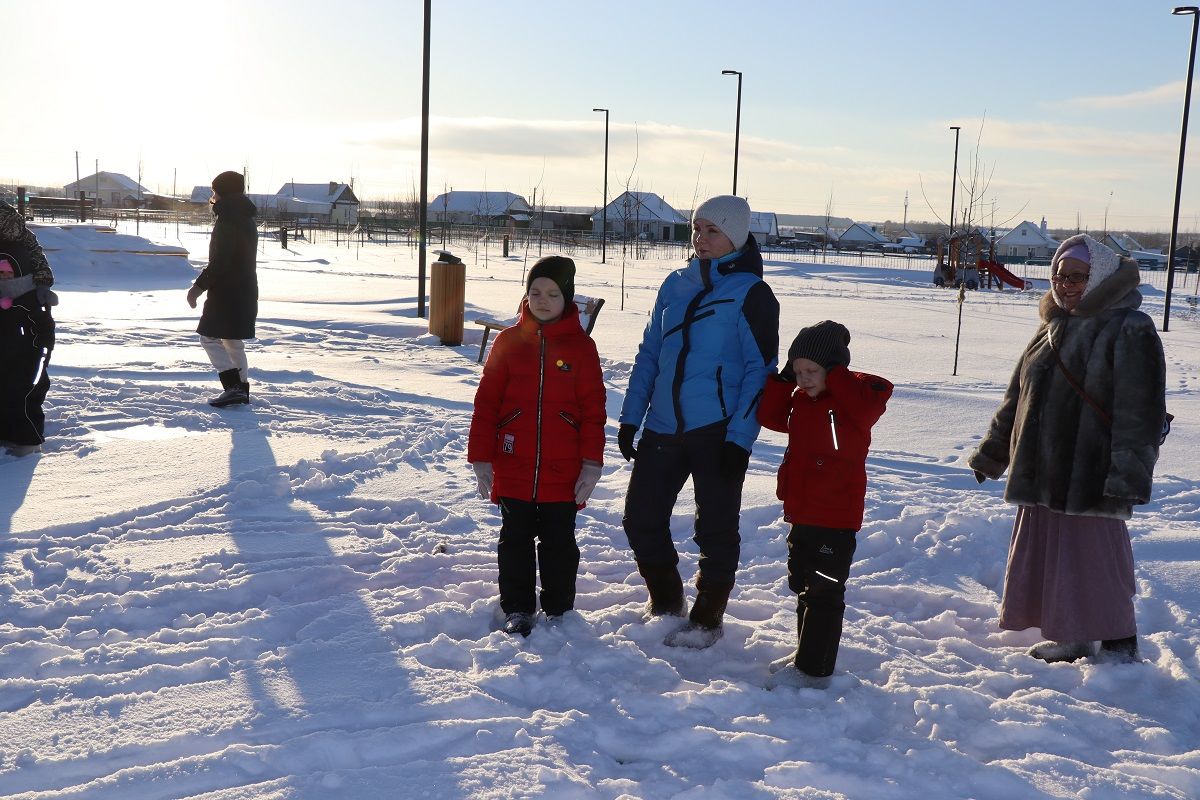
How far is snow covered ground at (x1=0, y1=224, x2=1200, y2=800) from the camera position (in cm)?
288

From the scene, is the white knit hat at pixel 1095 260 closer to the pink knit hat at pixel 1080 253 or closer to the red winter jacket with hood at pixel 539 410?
the pink knit hat at pixel 1080 253

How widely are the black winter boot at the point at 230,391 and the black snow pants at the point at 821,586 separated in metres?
5.80

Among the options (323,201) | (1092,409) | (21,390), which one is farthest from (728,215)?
(323,201)

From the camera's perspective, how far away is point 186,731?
3.02 metres

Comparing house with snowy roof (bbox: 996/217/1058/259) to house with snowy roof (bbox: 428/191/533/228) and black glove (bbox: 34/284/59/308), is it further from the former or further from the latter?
black glove (bbox: 34/284/59/308)

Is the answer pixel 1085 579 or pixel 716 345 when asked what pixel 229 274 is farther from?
pixel 1085 579

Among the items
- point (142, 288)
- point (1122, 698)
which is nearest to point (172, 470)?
point (1122, 698)

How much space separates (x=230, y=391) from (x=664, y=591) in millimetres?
5196

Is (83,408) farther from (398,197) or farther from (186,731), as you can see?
(398,197)

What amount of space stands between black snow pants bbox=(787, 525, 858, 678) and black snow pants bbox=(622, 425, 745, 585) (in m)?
0.33

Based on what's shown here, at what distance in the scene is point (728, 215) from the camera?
3.63m

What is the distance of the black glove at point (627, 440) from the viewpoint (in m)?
3.72

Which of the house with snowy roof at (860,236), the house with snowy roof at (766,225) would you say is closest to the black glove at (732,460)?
the house with snowy roof at (766,225)

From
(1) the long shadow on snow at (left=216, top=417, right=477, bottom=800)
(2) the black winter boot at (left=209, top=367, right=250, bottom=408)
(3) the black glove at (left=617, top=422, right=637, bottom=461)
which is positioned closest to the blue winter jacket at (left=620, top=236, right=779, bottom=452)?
(3) the black glove at (left=617, top=422, right=637, bottom=461)
